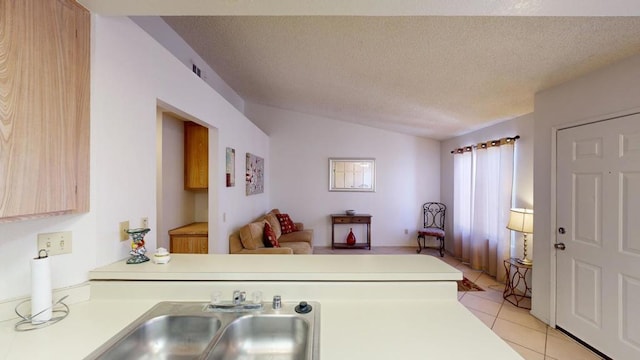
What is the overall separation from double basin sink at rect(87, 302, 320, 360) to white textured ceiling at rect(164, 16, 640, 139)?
6.55ft

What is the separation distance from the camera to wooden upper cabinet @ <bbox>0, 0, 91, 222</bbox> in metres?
0.89

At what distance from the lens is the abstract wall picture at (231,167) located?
3138 millimetres

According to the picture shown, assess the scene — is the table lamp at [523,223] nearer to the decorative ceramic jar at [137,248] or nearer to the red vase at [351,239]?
the red vase at [351,239]

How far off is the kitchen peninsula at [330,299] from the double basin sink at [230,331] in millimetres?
92

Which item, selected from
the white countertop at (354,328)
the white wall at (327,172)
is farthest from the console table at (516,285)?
the white countertop at (354,328)

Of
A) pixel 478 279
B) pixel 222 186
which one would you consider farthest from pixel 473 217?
pixel 222 186

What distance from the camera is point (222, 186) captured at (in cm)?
298

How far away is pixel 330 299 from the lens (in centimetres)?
125

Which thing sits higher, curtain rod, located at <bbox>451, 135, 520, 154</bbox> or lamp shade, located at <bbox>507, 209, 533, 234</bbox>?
curtain rod, located at <bbox>451, 135, 520, 154</bbox>

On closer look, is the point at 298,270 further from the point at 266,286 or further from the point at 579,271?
the point at 579,271

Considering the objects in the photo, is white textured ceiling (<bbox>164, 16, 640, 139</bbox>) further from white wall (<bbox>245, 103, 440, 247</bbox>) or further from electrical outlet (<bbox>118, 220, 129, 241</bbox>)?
electrical outlet (<bbox>118, 220, 129, 241</bbox>)

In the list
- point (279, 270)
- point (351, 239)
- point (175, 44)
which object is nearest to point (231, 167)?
point (175, 44)

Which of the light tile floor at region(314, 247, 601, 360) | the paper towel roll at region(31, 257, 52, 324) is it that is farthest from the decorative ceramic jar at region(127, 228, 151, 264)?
the light tile floor at region(314, 247, 601, 360)

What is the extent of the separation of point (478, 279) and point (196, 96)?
4.25 m
